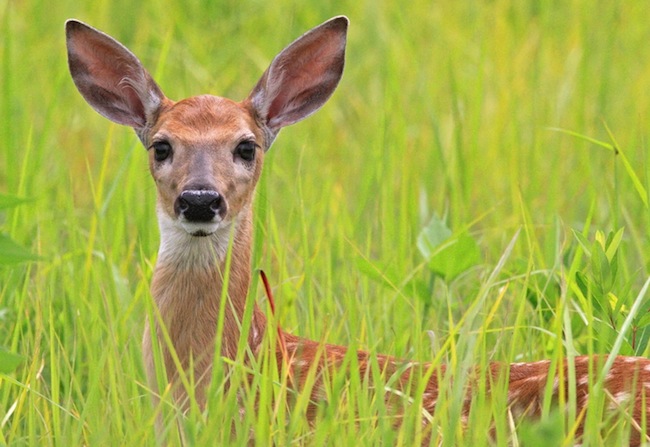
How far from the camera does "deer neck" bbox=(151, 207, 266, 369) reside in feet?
14.1

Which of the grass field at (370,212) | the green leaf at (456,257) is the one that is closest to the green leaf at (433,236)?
the grass field at (370,212)

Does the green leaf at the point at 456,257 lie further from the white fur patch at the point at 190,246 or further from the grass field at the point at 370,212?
the white fur patch at the point at 190,246

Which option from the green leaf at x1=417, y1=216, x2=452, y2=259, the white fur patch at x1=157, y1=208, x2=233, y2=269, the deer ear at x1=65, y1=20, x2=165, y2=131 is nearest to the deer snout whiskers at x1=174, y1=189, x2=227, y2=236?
the white fur patch at x1=157, y1=208, x2=233, y2=269

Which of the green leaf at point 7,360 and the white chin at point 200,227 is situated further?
the white chin at point 200,227

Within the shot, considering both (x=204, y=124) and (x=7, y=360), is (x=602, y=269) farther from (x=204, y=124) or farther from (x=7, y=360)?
(x=7, y=360)

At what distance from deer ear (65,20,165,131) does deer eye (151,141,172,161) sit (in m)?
0.31

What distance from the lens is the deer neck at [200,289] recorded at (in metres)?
4.31

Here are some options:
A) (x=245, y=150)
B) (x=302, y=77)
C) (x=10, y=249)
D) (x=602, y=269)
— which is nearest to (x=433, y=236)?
(x=302, y=77)

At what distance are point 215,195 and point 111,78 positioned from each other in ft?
3.12

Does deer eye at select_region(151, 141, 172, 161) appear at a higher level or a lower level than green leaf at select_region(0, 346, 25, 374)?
higher

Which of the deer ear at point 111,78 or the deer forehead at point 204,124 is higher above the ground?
the deer ear at point 111,78

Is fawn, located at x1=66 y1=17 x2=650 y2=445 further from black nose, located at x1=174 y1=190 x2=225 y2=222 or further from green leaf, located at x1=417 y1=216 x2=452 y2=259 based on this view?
green leaf, located at x1=417 y1=216 x2=452 y2=259

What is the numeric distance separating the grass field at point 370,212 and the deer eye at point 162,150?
27 centimetres

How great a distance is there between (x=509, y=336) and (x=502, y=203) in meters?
1.69
